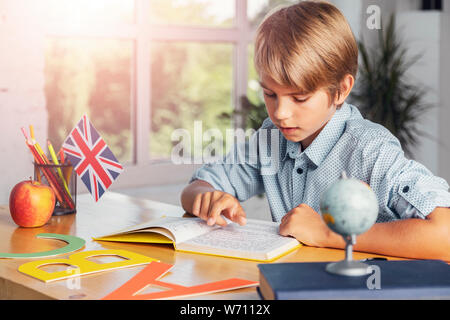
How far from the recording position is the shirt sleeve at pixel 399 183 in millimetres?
1267

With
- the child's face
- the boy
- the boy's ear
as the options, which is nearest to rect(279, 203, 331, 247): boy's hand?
the boy

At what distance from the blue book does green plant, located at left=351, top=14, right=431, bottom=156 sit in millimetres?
2645

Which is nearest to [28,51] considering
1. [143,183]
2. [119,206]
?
[143,183]

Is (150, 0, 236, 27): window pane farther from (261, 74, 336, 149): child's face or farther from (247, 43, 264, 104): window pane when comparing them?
(261, 74, 336, 149): child's face

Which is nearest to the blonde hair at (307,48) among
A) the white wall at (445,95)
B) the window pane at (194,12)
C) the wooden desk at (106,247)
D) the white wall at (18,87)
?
the wooden desk at (106,247)

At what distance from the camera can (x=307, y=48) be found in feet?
4.78

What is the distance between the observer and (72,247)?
131 cm

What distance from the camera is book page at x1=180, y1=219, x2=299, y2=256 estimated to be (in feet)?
4.06

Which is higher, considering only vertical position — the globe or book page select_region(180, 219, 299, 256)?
the globe

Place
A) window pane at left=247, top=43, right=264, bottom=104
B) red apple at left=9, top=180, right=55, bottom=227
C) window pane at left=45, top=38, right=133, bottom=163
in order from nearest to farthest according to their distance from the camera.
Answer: red apple at left=9, top=180, right=55, bottom=227 < window pane at left=45, top=38, right=133, bottom=163 < window pane at left=247, top=43, right=264, bottom=104

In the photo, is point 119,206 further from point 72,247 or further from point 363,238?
point 363,238

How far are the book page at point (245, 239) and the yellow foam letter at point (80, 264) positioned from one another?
0.12 metres

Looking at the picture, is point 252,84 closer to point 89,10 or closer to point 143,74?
point 143,74

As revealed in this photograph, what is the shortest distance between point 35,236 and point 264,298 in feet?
2.39
